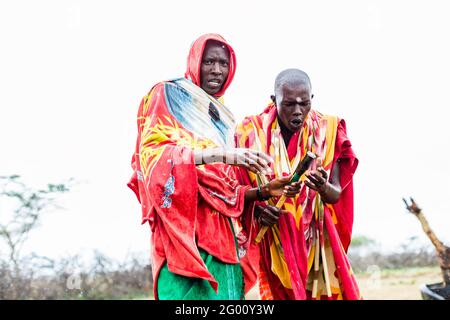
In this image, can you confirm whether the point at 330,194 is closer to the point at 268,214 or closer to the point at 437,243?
the point at 268,214

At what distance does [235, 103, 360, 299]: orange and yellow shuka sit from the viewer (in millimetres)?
6152

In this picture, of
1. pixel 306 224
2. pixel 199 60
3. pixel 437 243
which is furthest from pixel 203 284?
pixel 437 243

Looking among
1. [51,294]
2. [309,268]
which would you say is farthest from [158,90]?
[51,294]

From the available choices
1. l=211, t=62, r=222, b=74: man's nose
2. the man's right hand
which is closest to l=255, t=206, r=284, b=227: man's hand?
the man's right hand

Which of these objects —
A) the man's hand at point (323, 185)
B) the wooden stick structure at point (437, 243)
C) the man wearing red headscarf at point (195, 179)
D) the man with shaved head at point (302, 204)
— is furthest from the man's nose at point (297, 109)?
the wooden stick structure at point (437, 243)

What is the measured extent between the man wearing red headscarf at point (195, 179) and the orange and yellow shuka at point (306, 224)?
0.37 m

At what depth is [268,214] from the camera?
6016 mm

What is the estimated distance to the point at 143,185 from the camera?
5.68 metres

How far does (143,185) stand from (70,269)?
599 centimetres

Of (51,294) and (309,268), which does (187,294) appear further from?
(51,294)

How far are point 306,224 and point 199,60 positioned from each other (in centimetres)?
132

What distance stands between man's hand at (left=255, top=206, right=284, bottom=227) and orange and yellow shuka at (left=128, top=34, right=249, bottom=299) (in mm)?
231

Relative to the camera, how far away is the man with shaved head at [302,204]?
20.0 feet

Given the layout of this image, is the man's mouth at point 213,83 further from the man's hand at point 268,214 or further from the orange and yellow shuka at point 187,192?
the man's hand at point 268,214
